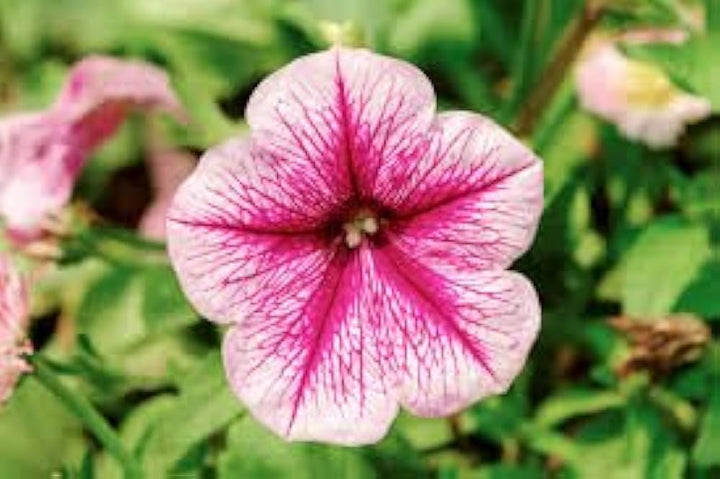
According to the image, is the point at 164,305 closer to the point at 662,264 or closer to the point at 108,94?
the point at 108,94

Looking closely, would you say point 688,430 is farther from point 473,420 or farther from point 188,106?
point 188,106

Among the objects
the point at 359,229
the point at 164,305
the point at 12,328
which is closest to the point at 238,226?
the point at 359,229

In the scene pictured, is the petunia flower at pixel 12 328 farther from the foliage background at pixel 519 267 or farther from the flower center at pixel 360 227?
the flower center at pixel 360 227

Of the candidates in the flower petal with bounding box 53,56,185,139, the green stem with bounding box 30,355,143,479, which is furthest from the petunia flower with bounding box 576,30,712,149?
the green stem with bounding box 30,355,143,479

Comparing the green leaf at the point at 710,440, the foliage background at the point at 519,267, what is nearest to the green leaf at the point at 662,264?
the foliage background at the point at 519,267

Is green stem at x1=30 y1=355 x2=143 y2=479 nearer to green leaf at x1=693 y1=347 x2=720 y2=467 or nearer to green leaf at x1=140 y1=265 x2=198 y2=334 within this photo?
green leaf at x1=140 y1=265 x2=198 y2=334
